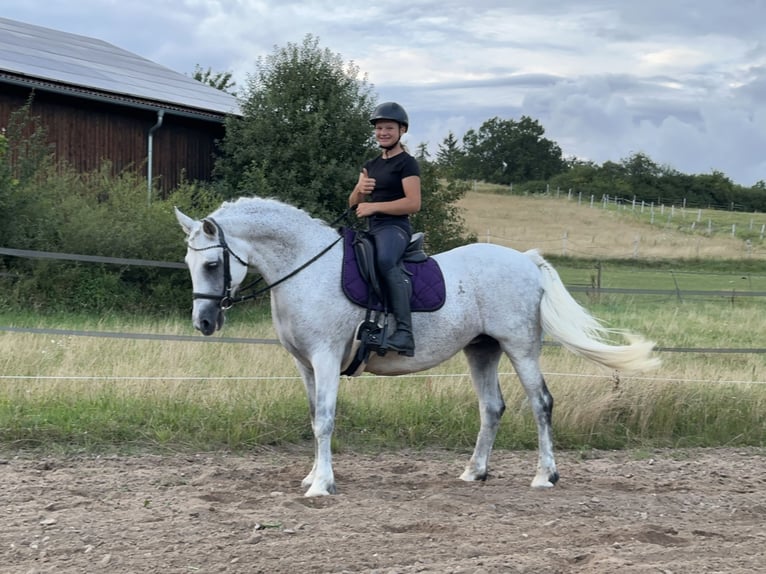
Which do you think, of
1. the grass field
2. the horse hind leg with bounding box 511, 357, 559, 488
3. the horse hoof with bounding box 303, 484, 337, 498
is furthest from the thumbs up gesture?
the grass field

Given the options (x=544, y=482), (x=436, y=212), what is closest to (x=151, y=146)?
(x=436, y=212)

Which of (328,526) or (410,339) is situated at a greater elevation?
(410,339)

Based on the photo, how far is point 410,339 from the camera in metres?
5.98

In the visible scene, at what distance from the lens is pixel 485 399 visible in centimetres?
666

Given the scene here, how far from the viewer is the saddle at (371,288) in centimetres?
594

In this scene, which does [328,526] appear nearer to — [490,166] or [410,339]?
[410,339]

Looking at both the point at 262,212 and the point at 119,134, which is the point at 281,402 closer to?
the point at 262,212

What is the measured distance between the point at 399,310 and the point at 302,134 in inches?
634

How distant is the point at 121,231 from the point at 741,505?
12.5 metres

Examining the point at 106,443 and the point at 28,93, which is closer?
the point at 106,443

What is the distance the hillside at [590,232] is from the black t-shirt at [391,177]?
31.5 metres

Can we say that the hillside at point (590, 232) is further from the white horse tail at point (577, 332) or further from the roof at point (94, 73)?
the white horse tail at point (577, 332)

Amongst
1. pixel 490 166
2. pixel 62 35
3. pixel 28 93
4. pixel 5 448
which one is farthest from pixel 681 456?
pixel 490 166

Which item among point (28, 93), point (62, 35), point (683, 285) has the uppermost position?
point (62, 35)
